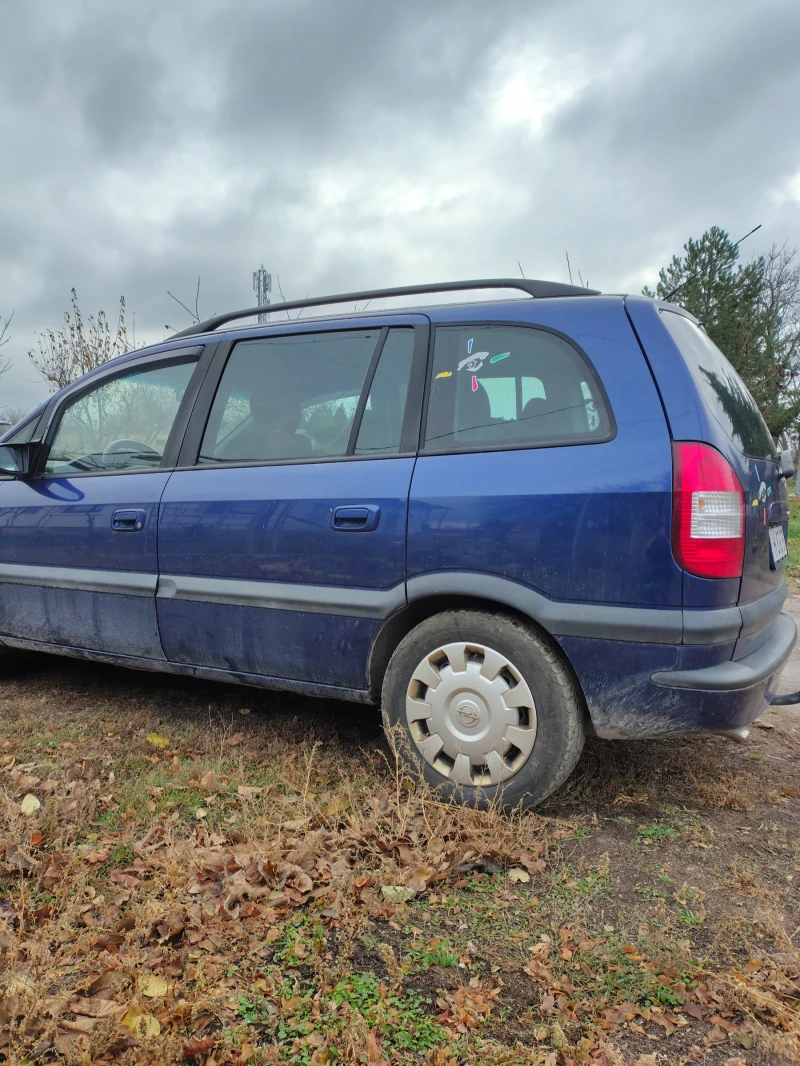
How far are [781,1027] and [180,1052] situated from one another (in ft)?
4.37

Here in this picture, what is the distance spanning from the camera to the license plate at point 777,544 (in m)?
2.72

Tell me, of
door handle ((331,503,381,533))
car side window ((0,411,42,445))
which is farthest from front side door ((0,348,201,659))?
door handle ((331,503,381,533))

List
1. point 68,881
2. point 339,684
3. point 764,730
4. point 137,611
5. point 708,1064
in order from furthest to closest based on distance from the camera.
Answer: point 764,730
point 137,611
point 339,684
point 68,881
point 708,1064

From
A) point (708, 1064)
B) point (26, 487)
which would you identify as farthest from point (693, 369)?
point (26, 487)

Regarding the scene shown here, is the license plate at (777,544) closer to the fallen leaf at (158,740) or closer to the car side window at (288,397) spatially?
the car side window at (288,397)

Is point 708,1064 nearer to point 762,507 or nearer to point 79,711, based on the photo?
→ point 762,507

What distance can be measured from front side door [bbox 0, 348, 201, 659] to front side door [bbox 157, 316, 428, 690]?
0.16m

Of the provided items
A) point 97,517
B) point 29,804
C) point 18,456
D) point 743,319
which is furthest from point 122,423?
point 743,319

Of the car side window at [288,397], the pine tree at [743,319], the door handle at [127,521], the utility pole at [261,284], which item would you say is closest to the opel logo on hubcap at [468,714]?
the car side window at [288,397]

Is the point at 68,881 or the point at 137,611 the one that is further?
the point at 137,611

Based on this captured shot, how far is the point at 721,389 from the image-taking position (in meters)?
2.63

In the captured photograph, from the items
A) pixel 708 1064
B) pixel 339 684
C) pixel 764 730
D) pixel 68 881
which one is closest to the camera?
pixel 708 1064

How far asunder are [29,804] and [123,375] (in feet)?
6.79

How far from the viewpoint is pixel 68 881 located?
2264 mm
